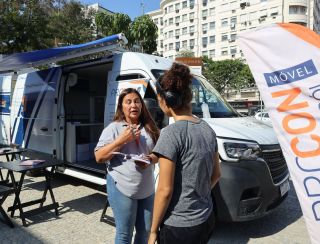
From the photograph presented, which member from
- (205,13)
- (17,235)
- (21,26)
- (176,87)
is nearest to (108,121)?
(17,235)

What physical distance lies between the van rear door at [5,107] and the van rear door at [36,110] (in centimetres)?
30

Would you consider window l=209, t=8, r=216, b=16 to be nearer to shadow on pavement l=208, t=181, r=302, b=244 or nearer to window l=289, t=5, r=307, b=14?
window l=289, t=5, r=307, b=14

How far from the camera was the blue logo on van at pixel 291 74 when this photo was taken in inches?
73.8

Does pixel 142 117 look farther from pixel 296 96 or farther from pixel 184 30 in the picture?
pixel 184 30

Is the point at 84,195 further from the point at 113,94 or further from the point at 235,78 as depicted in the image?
the point at 235,78

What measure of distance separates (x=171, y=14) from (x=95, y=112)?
76.6m

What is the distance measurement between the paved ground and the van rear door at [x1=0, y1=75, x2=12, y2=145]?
3.22 m

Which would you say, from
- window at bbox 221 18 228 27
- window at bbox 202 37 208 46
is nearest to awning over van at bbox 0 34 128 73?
window at bbox 221 18 228 27

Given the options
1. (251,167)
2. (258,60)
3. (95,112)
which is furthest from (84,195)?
(258,60)

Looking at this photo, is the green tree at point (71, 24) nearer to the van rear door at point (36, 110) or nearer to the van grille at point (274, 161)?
the van rear door at point (36, 110)

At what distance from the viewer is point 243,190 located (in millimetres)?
4004

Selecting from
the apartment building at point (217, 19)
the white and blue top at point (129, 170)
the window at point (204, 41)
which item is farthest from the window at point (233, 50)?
the white and blue top at point (129, 170)

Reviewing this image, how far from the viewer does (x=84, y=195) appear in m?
6.20

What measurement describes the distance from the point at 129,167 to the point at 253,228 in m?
2.62
